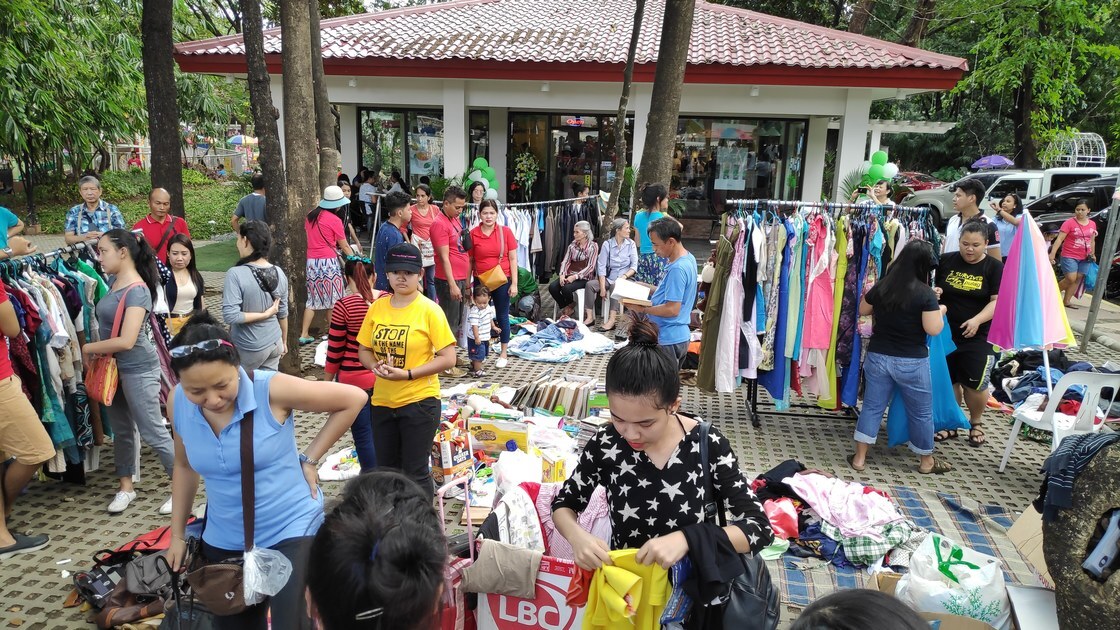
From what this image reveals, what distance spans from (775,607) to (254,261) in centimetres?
414

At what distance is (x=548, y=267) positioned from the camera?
430 inches

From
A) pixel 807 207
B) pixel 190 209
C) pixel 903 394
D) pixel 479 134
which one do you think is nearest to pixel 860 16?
pixel 479 134

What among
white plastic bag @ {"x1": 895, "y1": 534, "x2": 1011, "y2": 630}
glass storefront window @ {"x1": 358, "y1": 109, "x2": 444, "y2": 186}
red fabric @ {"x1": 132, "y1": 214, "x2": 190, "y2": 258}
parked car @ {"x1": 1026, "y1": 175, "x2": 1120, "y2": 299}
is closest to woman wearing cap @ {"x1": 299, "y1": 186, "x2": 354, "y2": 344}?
red fabric @ {"x1": 132, "y1": 214, "x2": 190, "y2": 258}

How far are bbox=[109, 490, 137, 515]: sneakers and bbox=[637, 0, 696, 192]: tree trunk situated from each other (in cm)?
715

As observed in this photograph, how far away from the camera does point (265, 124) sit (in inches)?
264

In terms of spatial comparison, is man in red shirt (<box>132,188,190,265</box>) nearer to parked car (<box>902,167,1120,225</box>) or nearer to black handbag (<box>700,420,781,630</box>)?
black handbag (<box>700,420,781,630</box>)

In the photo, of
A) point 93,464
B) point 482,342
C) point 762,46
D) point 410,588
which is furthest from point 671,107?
point 410,588

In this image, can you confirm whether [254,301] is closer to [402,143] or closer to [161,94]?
[161,94]

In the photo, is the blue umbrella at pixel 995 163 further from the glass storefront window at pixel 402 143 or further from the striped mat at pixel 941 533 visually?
the striped mat at pixel 941 533

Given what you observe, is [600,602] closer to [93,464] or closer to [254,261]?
[254,261]

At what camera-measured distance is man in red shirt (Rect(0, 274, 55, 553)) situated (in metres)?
3.72

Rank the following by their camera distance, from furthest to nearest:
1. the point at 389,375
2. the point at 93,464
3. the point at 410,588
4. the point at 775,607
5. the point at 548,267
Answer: the point at 548,267, the point at 93,464, the point at 389,375, the point at 775,607, the point at 410,588

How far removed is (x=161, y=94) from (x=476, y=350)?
14.8 feet

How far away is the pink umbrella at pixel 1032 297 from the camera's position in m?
4.94
